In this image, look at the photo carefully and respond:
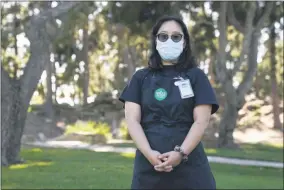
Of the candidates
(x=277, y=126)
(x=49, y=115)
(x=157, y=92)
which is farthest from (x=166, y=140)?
(x=277, y=126)

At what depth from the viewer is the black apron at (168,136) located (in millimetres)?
3428

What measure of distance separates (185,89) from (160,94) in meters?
0.17

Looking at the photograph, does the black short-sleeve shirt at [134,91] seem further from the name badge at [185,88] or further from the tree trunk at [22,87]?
the tree trunk at [22,87]

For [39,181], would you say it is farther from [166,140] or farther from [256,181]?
[166,140]

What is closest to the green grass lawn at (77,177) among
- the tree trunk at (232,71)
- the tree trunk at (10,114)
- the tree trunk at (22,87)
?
the tree trunk at (10,114)

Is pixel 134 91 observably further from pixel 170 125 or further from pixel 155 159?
pixel 155 159

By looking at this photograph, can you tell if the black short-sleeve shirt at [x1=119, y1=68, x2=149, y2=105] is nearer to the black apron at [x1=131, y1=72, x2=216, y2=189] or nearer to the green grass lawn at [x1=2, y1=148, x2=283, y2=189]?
the black apron at [x1=131, y1=72, x2=216, y2=189]

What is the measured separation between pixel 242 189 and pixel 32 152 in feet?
25.4

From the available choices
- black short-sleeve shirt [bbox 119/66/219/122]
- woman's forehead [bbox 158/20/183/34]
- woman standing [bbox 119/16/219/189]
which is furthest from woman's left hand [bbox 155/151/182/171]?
woman's forehead [bbox 158/20/183/34]

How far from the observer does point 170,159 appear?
10.9 ft

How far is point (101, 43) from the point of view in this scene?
41.6 metres

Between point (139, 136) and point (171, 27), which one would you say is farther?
point (171, 27)

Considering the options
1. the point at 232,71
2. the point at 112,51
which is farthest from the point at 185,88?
the point at 112,51

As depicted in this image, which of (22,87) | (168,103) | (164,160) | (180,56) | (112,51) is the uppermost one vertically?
(180,56)
